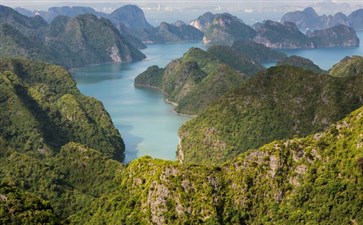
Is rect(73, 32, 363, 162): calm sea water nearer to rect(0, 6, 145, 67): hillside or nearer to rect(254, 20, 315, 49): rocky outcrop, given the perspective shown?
rect(0, 6, 145, 67): hillside

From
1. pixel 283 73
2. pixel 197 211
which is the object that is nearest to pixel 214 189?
pixel 197 211

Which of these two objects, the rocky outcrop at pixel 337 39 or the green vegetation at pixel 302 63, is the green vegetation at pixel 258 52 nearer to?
the green vegetation at pixel 302 63

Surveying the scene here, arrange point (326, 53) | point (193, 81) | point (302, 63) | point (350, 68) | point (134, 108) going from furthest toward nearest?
point (326, 53), point (302, 63), point (193, 81), point (134, 108), point (350, 68)

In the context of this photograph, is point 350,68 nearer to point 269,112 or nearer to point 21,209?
point 269,112

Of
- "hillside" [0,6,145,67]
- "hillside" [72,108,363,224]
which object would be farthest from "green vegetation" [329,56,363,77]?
"hillside" [0,6,145,67]

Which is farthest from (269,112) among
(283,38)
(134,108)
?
(283,38)

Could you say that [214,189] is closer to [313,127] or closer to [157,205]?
[157,205]

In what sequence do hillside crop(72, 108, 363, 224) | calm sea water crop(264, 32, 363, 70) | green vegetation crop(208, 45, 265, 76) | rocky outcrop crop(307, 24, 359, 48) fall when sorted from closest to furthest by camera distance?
hillside crop(72, 108, 363, 224), green vegetation crop(208, 45, 265, 76), calm sea water crop(264, 32, 363, 70), rocky outcrop crop(307, 24, 359, 48)
